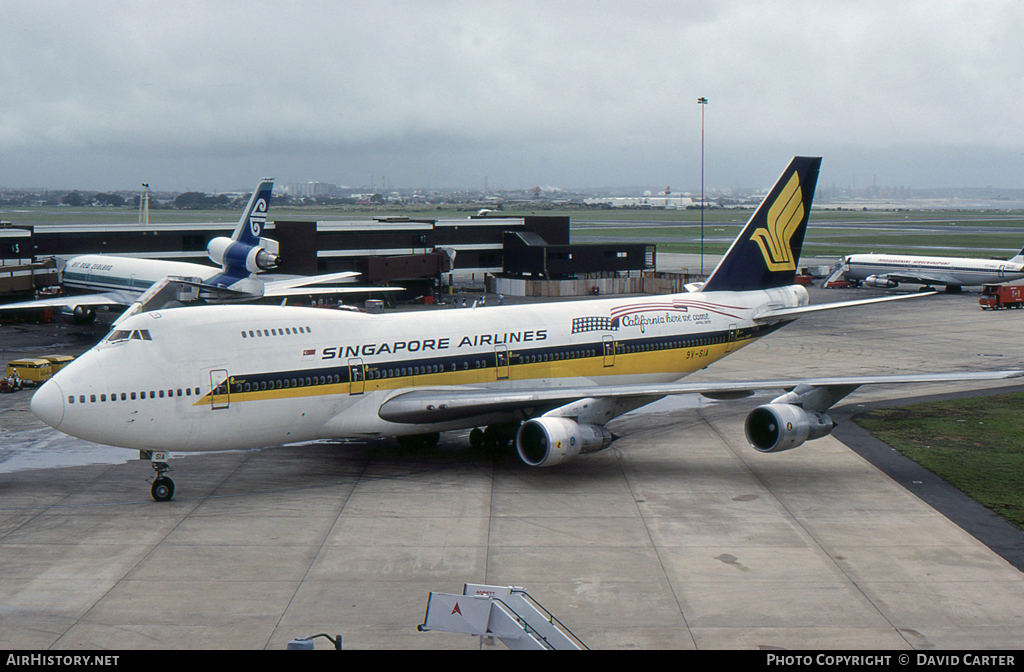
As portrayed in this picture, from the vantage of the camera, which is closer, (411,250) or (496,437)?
(496,437)

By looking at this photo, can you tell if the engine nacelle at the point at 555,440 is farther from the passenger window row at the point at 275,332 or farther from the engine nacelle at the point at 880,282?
the engine nacelle at the point at 880,282

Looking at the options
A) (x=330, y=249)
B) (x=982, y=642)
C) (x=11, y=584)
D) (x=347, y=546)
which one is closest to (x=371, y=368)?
(x=347, y=546)

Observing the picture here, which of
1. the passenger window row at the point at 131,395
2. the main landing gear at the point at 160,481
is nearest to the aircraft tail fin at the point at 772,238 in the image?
the passenger window row at the point at 131,395

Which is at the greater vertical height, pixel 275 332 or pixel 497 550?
pixel 275 332

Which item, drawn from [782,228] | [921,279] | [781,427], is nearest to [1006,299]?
[921,279]

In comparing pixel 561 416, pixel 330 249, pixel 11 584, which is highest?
pixel 330 249

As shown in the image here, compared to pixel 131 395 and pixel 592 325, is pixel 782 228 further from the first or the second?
pixel 131 395

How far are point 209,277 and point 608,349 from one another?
1420 inches

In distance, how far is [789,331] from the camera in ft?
206

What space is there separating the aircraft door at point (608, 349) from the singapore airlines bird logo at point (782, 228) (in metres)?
9.06

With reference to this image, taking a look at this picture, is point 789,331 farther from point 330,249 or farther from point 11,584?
point 11,584

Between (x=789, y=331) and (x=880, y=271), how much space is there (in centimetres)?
3593

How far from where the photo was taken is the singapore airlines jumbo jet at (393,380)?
25.8 metres

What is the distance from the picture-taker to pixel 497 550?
74.0ft
